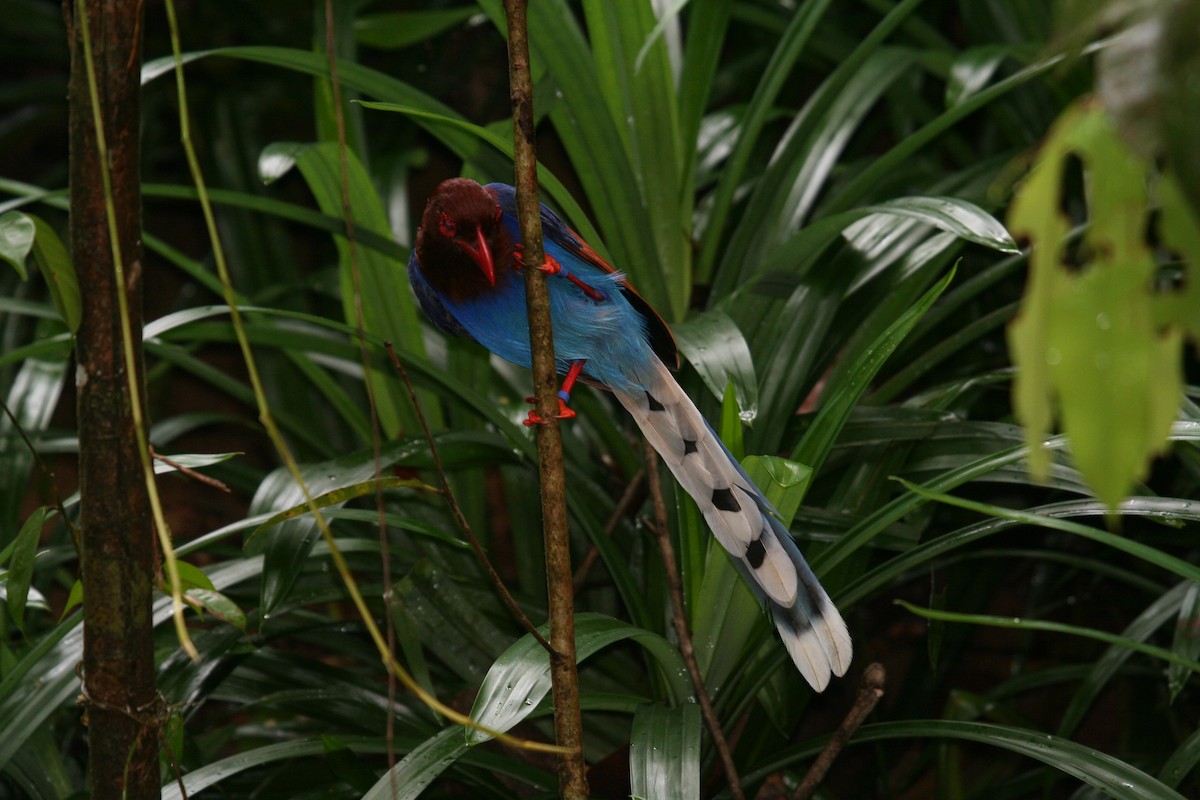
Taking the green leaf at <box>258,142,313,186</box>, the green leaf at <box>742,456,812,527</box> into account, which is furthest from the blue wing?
the green leaf at <box>258,142,313,186</box>

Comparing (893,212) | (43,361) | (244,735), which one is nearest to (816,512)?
(893,212)

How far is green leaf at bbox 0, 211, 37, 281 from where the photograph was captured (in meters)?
0.94

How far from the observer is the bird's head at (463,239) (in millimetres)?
1345

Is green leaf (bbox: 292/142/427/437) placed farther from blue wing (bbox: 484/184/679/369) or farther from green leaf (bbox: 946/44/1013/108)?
green leaf (bbox: 946/44/1013/108)

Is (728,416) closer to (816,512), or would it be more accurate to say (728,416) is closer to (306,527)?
(816,512)

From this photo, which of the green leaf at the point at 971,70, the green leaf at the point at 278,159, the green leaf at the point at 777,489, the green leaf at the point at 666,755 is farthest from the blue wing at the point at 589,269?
the green leaf at the point at 971,70

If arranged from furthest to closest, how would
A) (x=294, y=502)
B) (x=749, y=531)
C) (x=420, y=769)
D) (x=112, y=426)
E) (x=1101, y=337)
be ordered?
(x=294, y=502) → (x=749, y=531) → (x=420, y=769) → (x=112, y=426) → (x=1101, y=337)

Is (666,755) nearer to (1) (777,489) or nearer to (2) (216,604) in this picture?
(1) (777,489)

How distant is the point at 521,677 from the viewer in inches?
44.8

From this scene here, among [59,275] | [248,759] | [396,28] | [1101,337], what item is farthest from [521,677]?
[396,28]

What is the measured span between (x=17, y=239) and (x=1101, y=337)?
2.91 ft

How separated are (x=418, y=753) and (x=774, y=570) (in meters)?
0.45

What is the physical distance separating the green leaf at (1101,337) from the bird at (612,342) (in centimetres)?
83

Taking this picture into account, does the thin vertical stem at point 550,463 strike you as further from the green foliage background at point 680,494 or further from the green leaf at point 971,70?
the green leaf at point 971,70
